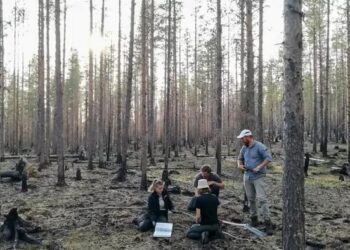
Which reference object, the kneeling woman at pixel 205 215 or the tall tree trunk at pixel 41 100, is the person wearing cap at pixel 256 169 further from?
the tall tree trunk at pixel 41 100

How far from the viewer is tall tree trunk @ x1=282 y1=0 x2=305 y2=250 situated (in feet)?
18.1

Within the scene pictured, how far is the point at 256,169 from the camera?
8266mm

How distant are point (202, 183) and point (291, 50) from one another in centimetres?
319

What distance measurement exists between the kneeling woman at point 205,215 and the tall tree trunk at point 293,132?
2.27 meters

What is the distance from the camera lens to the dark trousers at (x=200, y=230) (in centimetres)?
775

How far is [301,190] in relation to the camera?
18.2 feet

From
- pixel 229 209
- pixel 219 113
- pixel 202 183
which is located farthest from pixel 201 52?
pixel 202 183

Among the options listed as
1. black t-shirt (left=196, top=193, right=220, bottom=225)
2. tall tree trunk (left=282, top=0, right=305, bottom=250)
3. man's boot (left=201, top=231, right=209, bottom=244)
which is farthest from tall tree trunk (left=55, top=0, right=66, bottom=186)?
tall tree trunk (left=282, top=0, right=305, bottom=250)

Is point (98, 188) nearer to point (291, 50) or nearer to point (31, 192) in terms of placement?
point (31, 192)

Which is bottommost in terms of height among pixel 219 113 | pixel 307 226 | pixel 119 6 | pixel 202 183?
pixel 307 226

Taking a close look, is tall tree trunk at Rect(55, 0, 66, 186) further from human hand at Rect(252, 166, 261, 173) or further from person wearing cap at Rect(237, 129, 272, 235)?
human hand at Rect(252, 166, 261, 173)

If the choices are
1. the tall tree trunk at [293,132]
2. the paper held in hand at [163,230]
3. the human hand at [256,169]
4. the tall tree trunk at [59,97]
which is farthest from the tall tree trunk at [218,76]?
the tall tree trunk at [293,132]

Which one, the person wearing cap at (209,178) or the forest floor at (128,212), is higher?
the person wearing cap at (209,178)

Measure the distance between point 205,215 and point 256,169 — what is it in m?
1.39
